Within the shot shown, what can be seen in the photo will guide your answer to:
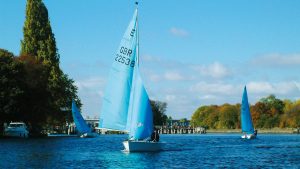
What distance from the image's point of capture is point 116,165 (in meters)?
46.2

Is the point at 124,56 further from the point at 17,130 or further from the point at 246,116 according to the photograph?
the point at 246,116

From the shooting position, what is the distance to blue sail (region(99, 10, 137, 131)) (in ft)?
171

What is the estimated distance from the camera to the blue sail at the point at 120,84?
52.2 meters

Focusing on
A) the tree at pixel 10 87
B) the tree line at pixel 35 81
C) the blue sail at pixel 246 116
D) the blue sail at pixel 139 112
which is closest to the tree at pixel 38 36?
the tree line at pixel 35 81

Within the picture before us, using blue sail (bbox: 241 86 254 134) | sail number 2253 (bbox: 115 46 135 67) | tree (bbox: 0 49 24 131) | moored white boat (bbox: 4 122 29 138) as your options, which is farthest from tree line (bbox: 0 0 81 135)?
sail number 2253 (bbox: 115 46 135 67)

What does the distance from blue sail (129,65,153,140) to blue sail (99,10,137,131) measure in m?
0.55

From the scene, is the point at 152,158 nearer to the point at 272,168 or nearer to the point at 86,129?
the point at 272,168

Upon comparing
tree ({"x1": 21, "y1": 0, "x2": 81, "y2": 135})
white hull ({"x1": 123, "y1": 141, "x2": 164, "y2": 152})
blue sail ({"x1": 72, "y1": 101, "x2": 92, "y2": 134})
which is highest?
tree ({"x1": 21, "y1": 0, "x2": 81, "y2": 135})

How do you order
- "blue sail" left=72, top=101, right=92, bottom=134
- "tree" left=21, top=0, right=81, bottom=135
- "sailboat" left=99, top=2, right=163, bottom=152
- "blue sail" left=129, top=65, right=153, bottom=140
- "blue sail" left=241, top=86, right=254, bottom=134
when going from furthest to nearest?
"blue sail" left=241, top=86, right=254, bottom=134
"blue sail" left=72, top=101, right=92, bottom=134
"tree" left=21, top=0, right=81, bottom=135
"blue sail" left=129, top=65, right=153, bottom=140
"sailboat" left=99, top=2, right=163, bottom=152

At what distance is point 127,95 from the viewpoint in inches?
2082

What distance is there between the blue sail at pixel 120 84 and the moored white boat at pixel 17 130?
56.8 meters

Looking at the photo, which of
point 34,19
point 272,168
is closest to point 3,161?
point 272,168

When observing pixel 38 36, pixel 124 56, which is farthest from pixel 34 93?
pixel 124 56

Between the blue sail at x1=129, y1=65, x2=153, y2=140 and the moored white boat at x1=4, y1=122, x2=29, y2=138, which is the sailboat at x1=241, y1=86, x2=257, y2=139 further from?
the blue sail at x1=129, y1=65, x2=153, y2=140
